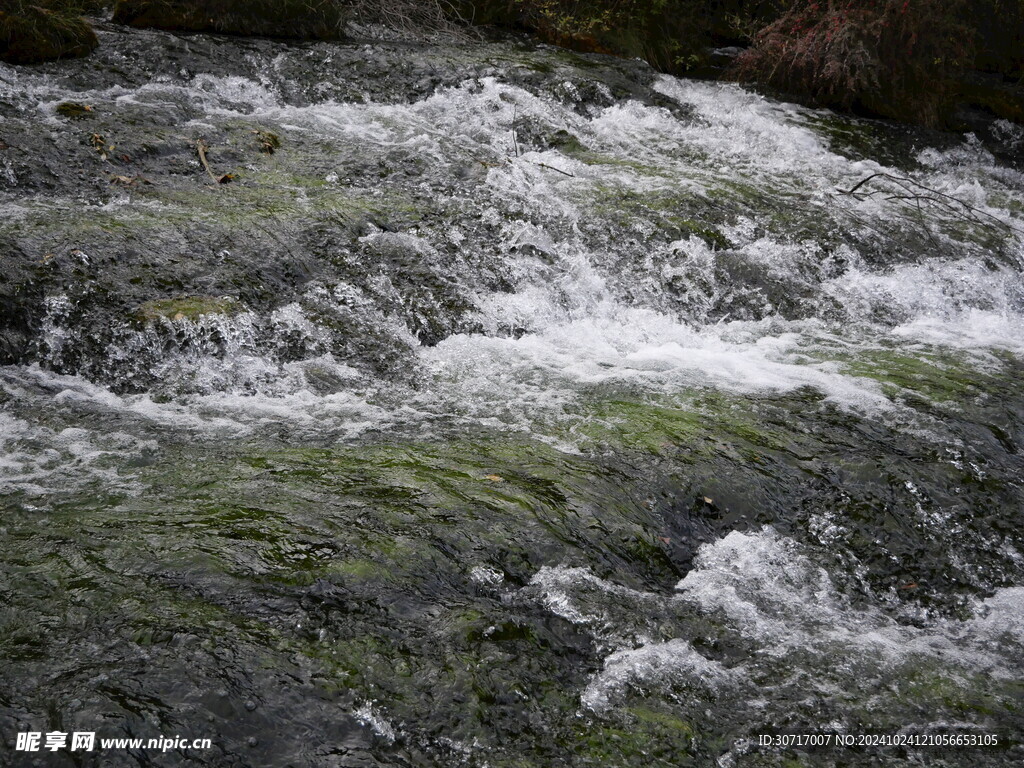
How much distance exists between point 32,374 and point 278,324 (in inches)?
55.0

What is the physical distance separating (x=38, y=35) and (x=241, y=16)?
7.72ft

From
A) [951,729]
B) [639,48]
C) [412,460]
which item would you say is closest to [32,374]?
[412,460]

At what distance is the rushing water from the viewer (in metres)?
2.69

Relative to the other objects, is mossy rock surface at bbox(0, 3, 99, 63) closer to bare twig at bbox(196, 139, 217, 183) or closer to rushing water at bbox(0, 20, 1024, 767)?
rushing water at bbox(0, 20, 1024, 767)

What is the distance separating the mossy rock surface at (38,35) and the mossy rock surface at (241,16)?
111 cm

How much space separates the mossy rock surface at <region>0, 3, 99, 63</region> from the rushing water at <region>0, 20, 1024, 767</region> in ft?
0.80

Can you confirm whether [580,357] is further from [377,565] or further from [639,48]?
[639,48]

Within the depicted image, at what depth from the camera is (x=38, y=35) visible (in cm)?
781

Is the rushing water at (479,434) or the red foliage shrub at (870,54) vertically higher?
the red foliage shrub at (870,54)

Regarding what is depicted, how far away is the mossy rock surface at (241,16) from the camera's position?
359 inches

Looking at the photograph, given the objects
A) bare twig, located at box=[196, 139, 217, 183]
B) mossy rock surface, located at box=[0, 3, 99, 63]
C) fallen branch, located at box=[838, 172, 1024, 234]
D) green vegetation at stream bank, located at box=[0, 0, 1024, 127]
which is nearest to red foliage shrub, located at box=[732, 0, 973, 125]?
green vegetation at stream bank, located at box=[0, 0, 1024, 127]

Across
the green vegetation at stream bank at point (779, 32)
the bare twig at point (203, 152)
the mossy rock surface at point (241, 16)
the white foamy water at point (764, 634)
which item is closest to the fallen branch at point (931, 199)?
the green vegetation at stream bank at point (779, 32)

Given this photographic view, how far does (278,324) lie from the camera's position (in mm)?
5133

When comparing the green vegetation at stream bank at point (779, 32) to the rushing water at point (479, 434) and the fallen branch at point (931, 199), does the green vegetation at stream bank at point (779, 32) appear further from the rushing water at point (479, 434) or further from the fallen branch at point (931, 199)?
the fallen branch at point (931, 199)
